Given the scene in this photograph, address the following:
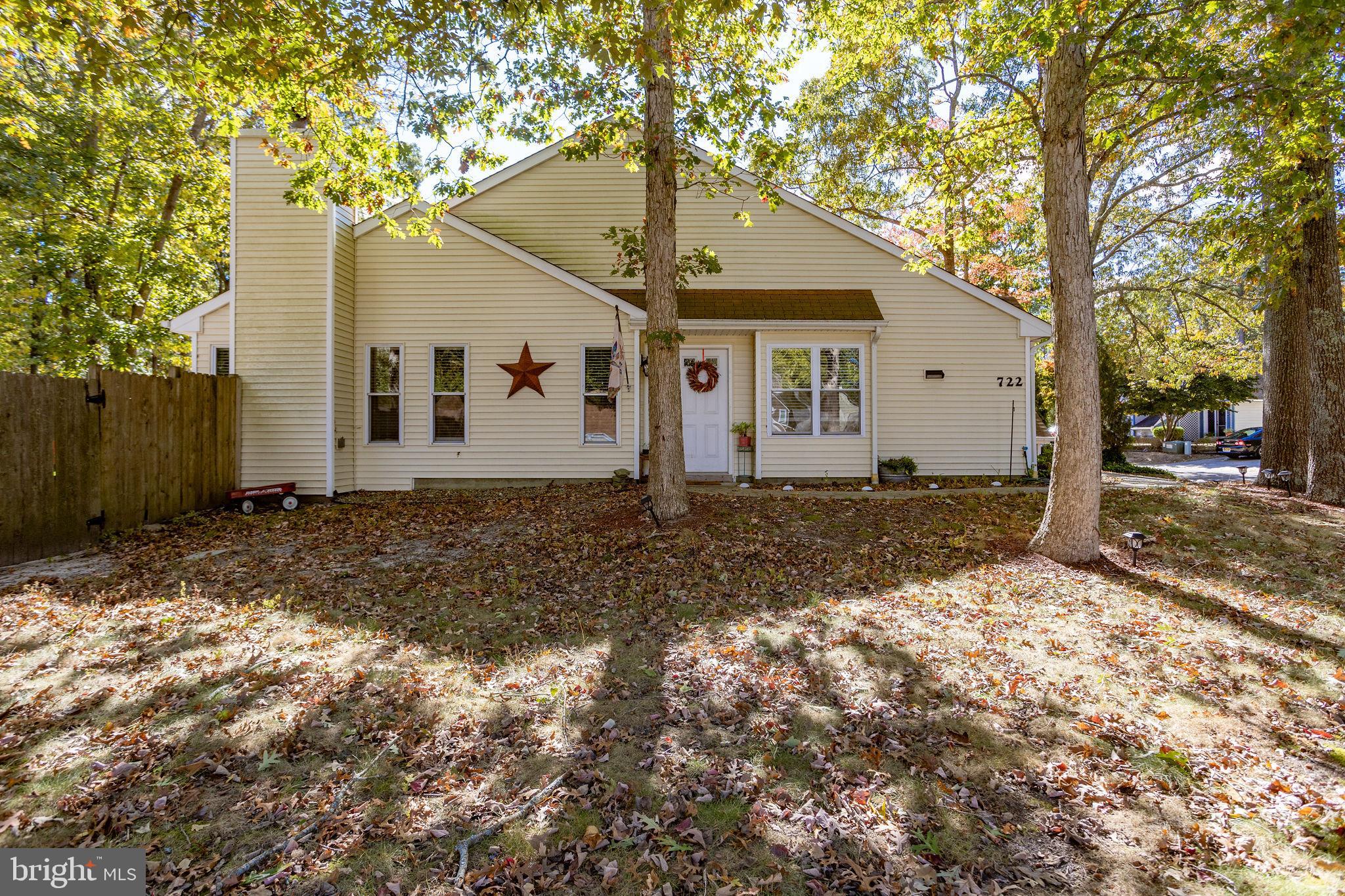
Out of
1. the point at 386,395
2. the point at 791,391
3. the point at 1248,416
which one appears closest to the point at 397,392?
the point at 386,395

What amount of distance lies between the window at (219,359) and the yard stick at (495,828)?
11.6 metres

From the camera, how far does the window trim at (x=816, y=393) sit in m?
11.9

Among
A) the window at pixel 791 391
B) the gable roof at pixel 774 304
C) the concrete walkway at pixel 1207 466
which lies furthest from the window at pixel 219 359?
the concrete walkway at pixel 1207 466

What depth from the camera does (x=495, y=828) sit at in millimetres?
2826

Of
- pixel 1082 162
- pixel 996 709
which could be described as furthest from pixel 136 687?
pixel 1082 162

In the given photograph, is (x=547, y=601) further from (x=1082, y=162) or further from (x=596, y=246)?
(x=596, y=246)

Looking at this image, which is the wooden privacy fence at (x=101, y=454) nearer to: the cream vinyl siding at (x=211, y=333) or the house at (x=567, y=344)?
the house at (x=567, y=344)

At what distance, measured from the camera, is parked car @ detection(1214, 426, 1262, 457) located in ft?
76.7

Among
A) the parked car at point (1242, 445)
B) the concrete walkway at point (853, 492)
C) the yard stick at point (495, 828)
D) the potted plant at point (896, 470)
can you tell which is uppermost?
the parked car at point (1242, 445)

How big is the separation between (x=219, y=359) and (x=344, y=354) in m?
2.47

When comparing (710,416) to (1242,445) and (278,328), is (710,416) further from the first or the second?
(1242,445)

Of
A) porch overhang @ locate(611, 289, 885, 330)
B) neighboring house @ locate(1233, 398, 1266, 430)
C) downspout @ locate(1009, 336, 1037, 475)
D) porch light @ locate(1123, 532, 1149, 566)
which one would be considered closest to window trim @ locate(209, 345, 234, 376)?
porch overhang @ locate(611, 289, 885, 330)

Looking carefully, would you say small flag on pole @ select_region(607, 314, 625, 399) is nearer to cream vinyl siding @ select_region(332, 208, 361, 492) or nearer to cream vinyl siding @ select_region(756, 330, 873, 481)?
cream vinyl siding @ select_region(756, 330, 873, 481)

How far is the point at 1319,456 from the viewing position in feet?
30.2
